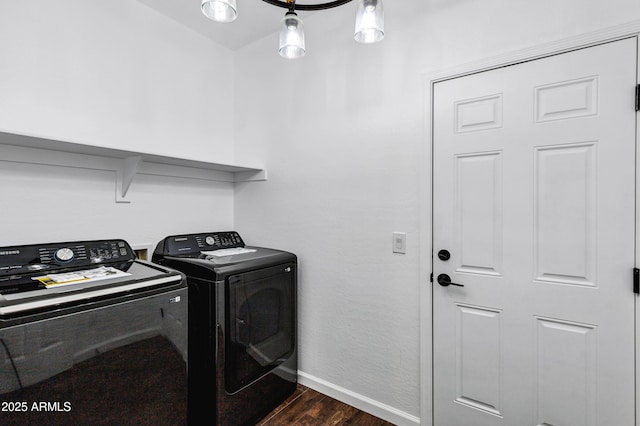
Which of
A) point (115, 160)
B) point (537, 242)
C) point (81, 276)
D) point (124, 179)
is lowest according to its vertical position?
point (81, 276)

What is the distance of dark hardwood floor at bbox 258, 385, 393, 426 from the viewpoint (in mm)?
1907

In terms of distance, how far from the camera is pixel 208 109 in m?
2.53

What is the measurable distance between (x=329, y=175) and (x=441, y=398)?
1.45 m

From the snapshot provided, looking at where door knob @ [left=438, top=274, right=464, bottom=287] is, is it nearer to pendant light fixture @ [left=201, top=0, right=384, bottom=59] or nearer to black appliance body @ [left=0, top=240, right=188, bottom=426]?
pendant light fixture @ [left=201, top=0, right=384, bottom=59]

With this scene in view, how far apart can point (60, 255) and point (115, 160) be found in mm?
660

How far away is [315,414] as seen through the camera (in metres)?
1.98

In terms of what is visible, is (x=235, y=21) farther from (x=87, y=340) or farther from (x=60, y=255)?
(x=87, y=340)

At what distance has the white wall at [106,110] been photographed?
5.41ft

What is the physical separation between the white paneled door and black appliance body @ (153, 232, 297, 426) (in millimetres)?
944

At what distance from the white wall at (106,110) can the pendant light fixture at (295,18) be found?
97 centimetres

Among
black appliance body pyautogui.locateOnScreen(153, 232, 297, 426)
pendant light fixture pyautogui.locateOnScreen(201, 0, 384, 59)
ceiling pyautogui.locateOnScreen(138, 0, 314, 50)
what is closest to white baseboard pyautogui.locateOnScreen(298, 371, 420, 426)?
black appliance body pyautogui.locateOnScreen(153, 232, 297, 426)

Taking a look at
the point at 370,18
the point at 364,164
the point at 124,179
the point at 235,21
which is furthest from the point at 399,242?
the point at 235,21

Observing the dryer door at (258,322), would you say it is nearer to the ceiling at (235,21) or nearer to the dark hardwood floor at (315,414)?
the dark hardwood floor at (315,414)

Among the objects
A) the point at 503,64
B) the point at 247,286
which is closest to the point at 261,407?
the point at 247,286
